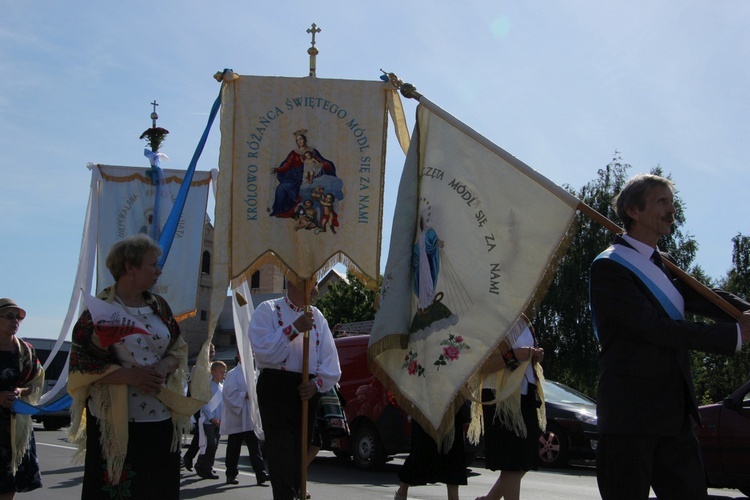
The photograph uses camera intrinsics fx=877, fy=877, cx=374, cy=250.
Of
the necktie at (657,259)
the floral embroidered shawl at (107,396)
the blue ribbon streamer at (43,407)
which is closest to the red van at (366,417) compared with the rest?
the blue ribbon streamer at (43,407)

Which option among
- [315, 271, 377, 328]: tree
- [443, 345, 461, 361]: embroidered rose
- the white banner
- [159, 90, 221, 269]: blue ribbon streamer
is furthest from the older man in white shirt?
[315, 271, 377, 328]: tree

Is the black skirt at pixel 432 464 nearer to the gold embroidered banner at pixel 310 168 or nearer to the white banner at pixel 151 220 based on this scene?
the gold embroidered banner at pixel 310 168

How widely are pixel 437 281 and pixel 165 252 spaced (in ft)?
6.33

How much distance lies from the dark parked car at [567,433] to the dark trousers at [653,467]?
945 cm

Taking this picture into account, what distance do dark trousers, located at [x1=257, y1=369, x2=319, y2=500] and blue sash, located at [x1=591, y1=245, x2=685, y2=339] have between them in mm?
2791

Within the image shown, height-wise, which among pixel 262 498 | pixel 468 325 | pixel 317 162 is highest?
pixel 317 162

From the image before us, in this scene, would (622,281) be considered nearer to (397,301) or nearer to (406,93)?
(397,301)

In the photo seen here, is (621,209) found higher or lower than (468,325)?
higher

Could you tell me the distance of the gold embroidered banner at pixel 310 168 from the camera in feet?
20.9

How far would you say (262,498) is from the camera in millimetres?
9398

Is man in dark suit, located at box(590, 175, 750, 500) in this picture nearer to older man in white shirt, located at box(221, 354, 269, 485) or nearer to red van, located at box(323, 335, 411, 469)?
older man in white shirt, located at box(221, 354, 269, 485)

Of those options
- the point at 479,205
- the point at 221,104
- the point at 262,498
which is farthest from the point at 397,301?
the point at 262,498

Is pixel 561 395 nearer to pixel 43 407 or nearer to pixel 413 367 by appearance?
pixel 413 367

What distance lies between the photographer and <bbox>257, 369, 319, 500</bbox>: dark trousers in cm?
613
